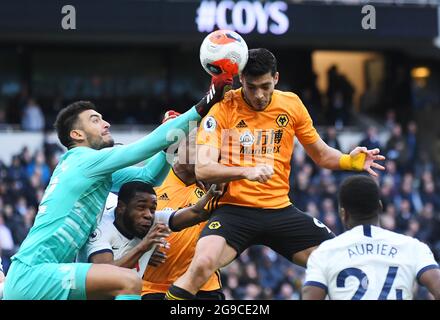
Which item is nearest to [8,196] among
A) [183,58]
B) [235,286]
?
[235,286]

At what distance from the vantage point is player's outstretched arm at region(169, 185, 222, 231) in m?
8.74

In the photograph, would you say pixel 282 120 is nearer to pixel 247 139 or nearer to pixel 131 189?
pixel 247 139

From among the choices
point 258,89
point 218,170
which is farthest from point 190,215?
point 258,89

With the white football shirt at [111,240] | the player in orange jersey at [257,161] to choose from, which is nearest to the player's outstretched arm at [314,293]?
the player in orange jersey at [257,161]

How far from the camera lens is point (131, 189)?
8648 millimetres

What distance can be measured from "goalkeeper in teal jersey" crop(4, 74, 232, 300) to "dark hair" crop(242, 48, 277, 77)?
241 mm

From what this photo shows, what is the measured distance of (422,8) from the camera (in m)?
25.6

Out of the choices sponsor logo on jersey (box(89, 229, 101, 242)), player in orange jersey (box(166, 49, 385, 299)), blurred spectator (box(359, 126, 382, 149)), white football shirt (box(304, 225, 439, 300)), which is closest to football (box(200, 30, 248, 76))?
player in orange jersey (box(166, 49, 385, 299))

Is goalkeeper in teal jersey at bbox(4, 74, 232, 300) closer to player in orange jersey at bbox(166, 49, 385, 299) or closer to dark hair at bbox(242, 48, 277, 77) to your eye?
dark hair at bbox(242, 48, 277, 77)

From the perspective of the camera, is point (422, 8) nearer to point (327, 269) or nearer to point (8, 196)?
point (8, 196)

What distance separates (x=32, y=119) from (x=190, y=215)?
559 inches

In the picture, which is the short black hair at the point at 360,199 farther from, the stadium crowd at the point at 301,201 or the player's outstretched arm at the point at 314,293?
the stadium crowd at the point at 301,201

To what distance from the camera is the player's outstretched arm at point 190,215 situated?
344 inches
